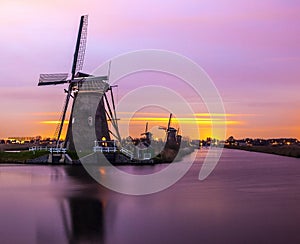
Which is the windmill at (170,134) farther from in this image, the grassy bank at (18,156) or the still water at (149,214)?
the still water at (149,214)

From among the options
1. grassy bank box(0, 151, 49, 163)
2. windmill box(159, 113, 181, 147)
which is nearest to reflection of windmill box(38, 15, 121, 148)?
grassy bank box(0, 151, 49, 163)

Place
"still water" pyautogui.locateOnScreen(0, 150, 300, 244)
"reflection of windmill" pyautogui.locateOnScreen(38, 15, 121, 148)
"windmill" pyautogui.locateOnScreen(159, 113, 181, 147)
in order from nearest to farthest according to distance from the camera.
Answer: "still water" pyautogui.locateOnScreen(0, 150, 300, 244) → "reflection of windmill" pyautogui.locateOnScreen(38, 15, 121, 148) → "windmill" pyautogui.locateOnScreen(159, 113, 181, 147)

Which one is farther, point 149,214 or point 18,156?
point 18,156

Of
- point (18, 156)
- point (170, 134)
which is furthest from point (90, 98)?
point (170, 134)

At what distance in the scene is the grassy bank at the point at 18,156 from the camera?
34250mm

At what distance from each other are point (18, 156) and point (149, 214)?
2515 cm

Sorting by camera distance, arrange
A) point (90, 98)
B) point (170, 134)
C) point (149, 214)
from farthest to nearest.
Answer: point (170, 134), point (90, 98), point (149, 214)

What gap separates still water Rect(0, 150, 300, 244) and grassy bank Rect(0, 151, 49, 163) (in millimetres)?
13995

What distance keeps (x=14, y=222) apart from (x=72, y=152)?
69.5 ft

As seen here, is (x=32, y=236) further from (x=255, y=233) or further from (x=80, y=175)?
(x=80, y=175)

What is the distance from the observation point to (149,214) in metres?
12.8

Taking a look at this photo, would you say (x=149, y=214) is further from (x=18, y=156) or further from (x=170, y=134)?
(x=170, y=134)

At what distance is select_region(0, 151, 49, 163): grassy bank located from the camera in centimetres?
3425

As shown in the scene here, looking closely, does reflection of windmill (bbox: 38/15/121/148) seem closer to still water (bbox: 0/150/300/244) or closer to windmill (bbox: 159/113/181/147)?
still water (bbox: 0/150/300/244)
